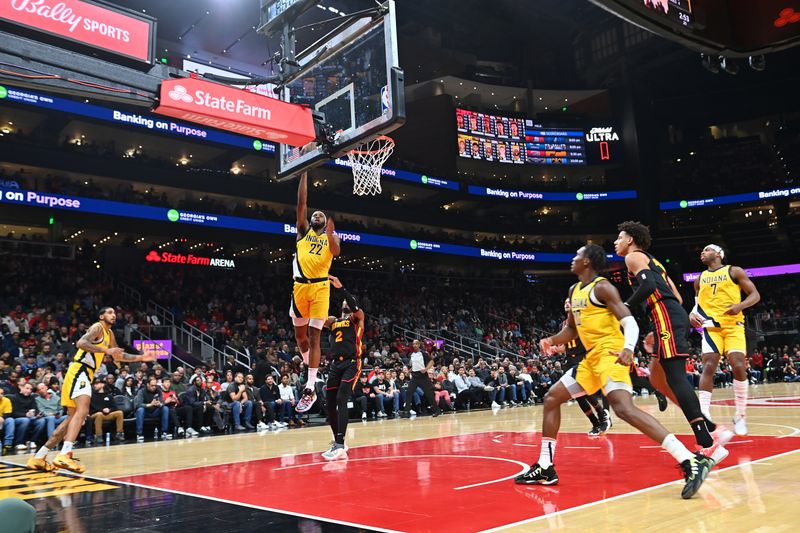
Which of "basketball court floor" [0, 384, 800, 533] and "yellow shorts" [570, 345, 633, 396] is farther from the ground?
"yellow shorts" [570, 345, 633, 396]

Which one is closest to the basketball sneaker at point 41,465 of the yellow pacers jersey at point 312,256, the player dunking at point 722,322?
the yellow pacers jersey at point 312,256

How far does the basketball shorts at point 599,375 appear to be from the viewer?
471 centimetres

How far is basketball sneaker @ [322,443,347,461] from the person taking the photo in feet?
24.0

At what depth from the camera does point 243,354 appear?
18.9m

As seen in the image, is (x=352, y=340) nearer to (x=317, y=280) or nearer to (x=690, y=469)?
(x=317, y=280)

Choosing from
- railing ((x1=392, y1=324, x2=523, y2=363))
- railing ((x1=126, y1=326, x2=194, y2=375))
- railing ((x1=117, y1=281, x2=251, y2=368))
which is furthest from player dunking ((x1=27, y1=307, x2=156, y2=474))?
railing ((x1=392, y1=324, x2=523, y2=363))

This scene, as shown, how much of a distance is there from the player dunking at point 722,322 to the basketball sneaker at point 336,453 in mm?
4215

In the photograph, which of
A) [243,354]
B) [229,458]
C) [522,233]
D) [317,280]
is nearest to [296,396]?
[243,354]

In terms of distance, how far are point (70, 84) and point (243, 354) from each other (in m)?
13.9

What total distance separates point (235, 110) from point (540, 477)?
4939 mm

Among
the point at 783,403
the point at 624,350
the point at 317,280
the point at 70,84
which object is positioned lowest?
the point at 783,403

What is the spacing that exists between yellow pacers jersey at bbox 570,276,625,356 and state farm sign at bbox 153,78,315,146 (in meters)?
4.08

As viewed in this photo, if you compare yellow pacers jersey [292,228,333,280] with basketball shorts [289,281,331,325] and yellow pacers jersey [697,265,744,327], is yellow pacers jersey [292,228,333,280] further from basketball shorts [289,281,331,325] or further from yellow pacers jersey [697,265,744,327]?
yellow pacers jersey [697,265,744,327]

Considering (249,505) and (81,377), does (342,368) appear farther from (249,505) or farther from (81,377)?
(81,377)
